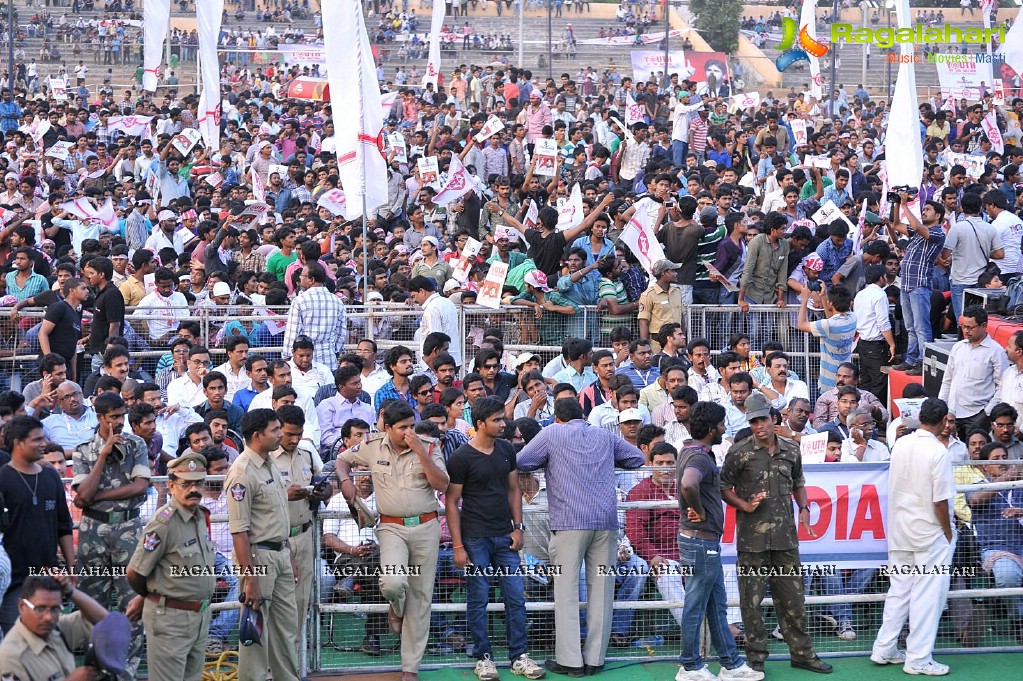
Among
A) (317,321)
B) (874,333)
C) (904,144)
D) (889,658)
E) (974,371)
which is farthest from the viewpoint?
(904,144)

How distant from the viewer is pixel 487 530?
873 centimetres

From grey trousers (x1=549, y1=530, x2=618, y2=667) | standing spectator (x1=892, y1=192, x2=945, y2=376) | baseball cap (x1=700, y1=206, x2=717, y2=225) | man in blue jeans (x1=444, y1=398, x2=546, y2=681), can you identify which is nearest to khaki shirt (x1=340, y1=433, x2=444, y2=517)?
man in blue jeans (x1=444, y1=398, x2=546, y2=681)

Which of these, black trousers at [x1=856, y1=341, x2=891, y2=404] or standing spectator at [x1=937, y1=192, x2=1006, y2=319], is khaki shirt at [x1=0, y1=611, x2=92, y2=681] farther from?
standing spectator at [x1=937, y1=192, x2=1006, y2=319]

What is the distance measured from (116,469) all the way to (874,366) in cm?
834

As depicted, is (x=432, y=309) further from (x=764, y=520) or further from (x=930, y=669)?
(x=930, y=669)

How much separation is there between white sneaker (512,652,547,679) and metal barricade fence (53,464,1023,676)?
26 centimetres

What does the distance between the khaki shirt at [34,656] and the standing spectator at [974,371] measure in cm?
781

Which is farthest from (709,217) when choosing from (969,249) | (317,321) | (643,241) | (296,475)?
(296,475)

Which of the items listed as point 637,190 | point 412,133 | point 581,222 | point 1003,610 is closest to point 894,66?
point 412,133

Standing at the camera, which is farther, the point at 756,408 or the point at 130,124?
the point at 130,124

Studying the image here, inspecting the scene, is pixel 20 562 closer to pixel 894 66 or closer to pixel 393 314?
pixel 393 314

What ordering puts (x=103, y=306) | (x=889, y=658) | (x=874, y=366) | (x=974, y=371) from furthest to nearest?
(x=874, y=366) → (x=103, y=306) → (x=974, y=371) → (x=889, y=658)

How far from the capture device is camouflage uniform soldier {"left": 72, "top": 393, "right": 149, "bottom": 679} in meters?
7.98

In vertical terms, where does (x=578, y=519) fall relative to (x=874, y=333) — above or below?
below
